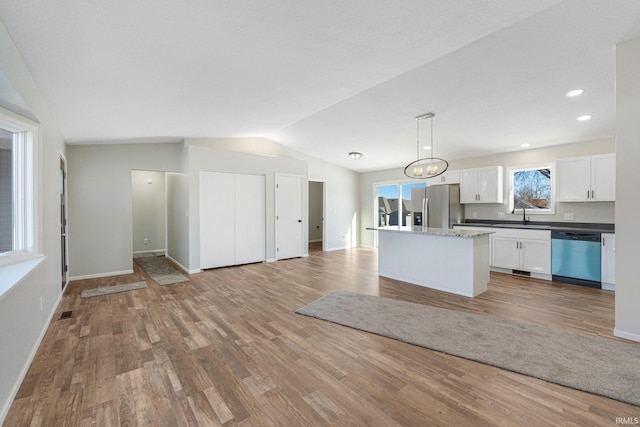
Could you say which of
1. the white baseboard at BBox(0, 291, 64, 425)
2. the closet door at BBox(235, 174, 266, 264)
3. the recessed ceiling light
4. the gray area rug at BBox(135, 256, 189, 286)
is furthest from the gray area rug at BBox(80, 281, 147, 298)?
the recessed ceiling light

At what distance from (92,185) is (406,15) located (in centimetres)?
553

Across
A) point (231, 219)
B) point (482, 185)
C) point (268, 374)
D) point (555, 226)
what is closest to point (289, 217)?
point (231, 219)

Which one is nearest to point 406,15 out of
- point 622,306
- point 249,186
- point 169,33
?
point 169,33

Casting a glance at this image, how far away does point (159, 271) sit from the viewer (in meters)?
5.45

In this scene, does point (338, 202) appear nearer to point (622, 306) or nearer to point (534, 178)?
point (534, 178)

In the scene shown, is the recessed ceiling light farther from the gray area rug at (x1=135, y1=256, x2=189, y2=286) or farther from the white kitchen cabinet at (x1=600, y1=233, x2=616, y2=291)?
the gray area rug at (x1=135, y1=256, x2=189, y2=286)

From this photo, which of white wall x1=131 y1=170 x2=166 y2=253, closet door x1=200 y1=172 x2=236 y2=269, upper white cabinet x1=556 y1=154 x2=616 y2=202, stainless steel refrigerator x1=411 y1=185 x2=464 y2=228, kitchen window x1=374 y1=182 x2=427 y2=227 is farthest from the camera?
kitchen window x1=374 y1=182 x2=427 y2=227

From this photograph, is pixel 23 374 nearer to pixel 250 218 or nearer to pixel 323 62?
pixel 323 62

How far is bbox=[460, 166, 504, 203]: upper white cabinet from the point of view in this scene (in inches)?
217

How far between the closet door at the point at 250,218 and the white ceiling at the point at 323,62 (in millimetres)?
1587

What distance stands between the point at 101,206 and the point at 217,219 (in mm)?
1963

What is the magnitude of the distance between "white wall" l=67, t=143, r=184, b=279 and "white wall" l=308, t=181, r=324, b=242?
18.3ft

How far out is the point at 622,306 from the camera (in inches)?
101

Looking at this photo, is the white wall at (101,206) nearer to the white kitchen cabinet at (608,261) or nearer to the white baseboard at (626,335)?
the white baseboard at (626,335)
